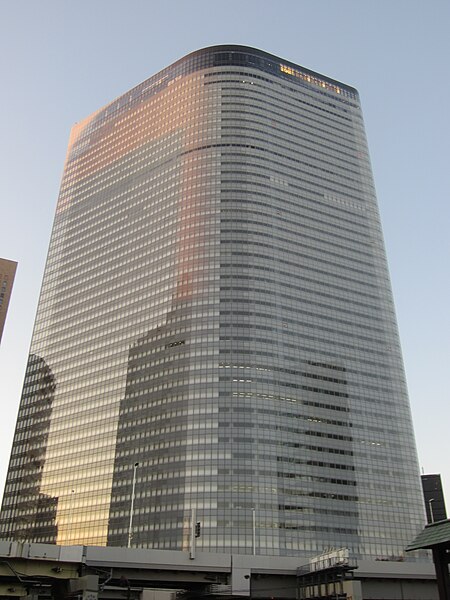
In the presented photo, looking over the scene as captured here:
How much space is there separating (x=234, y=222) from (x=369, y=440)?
74562mm

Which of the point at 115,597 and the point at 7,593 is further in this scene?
the point at 115,597

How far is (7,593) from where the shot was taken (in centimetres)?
6662

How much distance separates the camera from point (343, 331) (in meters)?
191

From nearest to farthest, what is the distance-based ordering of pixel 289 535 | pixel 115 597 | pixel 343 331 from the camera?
pixel 115 597
pixel 289 535
pixel 343 331

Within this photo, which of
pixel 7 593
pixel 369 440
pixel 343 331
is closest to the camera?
pixel 7 593

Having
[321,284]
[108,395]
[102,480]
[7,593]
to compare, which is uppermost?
[321,284]

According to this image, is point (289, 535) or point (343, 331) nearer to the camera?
point (289, 535)

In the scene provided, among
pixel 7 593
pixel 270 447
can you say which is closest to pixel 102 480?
pixel 270 447

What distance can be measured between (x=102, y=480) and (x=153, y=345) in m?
41.2

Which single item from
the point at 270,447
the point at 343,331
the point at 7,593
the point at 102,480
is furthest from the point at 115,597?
the point at 343,331

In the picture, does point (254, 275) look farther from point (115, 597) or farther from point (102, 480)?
point (115, 597)

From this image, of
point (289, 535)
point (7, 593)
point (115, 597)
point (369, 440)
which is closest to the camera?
point (7, 593)

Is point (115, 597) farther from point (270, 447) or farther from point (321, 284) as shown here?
point (321, 284)

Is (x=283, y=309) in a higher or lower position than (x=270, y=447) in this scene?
higher
